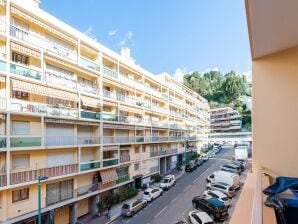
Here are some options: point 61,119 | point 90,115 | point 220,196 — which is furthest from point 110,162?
point 220,196

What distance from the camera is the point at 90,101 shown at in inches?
656

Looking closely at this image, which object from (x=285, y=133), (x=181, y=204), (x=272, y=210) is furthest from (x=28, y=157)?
(x=272, y=210)

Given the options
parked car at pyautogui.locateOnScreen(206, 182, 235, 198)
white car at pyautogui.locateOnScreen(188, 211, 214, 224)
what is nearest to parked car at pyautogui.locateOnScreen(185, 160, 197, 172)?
parked car at pyautogui.locateOnScreen(206, 182, 235, 198)

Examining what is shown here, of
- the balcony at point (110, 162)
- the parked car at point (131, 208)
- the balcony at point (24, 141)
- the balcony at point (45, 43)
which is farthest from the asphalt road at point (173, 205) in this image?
the balcony at point (45, 43)

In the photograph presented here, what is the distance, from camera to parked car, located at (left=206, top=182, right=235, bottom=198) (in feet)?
63.1

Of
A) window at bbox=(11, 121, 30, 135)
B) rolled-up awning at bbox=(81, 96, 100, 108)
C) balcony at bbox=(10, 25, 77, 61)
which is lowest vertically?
window at bbox=(11, 121, 30, 135)

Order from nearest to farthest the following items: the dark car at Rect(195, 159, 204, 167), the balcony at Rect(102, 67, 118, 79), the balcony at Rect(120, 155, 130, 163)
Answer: the balcony at Rect(102, 67, 118, 79) → the balcony at Rect(120, 155, 130, 163) → the dark car at Rect(195, 159, 204, 167)

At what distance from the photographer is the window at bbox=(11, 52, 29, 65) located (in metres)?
Answer: 12.5

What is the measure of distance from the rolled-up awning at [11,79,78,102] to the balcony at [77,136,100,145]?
2.44 metres

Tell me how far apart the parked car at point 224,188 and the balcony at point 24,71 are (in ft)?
48.0

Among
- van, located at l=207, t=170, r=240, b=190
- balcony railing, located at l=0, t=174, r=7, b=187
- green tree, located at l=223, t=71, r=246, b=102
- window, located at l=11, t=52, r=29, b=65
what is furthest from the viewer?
green tree, located at l=223, t=71, r=246, b=102

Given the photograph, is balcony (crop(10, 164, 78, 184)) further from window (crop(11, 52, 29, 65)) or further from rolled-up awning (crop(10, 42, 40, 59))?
rolled-up awning (crop(10, 42, 40, 59))

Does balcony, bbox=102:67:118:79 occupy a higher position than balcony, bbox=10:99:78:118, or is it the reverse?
balcony, bbox=102:67:118:79

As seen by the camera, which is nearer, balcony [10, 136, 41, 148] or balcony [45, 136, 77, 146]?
balcony [10, 136, 41, 148]
